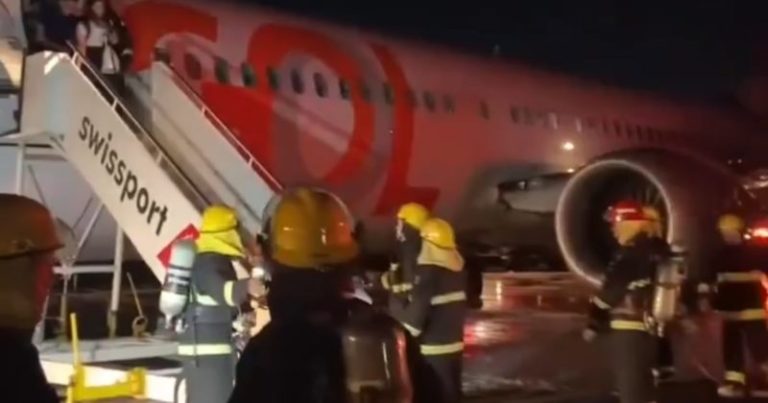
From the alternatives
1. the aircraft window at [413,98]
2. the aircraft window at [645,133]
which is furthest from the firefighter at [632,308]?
the aircraft window at [645,133]

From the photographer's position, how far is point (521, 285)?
2041cm

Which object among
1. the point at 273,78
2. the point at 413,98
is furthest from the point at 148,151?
the point at 413,98

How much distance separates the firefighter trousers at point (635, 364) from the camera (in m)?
7.00

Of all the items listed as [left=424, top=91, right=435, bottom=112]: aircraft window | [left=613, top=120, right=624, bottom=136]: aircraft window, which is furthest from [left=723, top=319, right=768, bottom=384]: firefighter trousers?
[left=613, top=120, right=624, bottom=136]: aircraft window

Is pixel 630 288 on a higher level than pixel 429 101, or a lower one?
lower

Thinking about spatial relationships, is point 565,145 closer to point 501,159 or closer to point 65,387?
point 501,159

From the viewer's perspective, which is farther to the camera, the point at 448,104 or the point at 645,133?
the point at 645,133

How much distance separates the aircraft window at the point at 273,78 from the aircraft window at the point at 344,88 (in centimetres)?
82

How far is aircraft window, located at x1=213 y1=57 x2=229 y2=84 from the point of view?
1092 centimetres

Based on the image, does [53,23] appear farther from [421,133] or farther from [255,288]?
[421,133]

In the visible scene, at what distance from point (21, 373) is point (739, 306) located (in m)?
7.31

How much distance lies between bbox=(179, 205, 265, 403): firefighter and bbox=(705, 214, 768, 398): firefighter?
3974 millimetres

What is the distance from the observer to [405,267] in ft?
27.0

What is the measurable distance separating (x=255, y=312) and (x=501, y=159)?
27.1 feet
